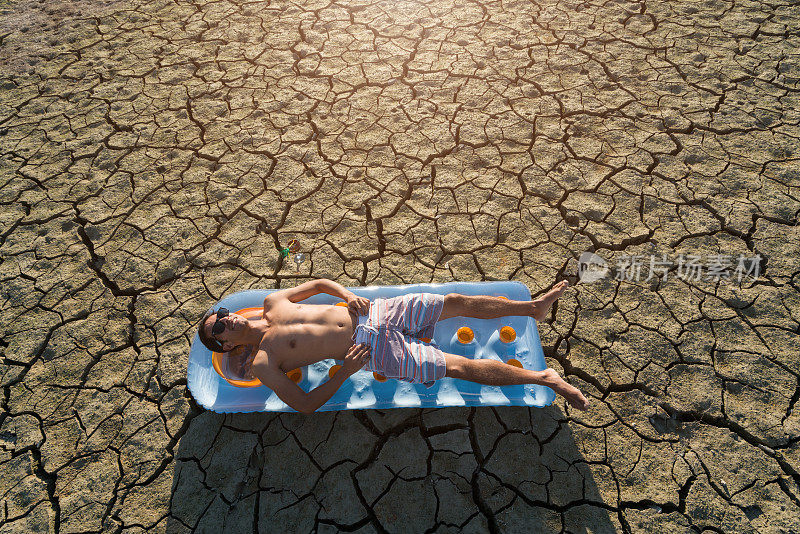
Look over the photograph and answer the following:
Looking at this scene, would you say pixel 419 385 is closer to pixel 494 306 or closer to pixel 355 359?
pixel 355 359

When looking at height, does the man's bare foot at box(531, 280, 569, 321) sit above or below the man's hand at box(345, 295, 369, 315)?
above

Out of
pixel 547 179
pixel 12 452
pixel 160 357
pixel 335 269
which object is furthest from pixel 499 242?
pixel 12 452

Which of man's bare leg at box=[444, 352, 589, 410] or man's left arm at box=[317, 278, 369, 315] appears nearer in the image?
man's bare leg at box=[444, 352, 589, 410]

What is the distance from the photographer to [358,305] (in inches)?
106

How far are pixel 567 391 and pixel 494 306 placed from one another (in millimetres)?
633

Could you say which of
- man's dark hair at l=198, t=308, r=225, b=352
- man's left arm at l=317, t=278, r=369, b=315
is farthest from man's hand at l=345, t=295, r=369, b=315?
man's dark hair at l=198, t=308, r=225, b=352

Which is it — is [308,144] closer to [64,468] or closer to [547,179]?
→ [547,179]

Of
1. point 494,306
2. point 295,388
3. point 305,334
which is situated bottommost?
point 295,388

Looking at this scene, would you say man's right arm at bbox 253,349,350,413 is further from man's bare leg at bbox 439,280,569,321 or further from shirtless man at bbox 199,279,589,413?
man's bare leg at bbox 439,280,569,321

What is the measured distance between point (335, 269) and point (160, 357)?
4.26ft

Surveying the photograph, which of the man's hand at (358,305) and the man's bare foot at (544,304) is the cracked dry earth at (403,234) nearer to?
the man's bare foot at (544,304)

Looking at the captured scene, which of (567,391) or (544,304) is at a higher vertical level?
(544,304)

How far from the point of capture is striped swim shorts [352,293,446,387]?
2.53 m

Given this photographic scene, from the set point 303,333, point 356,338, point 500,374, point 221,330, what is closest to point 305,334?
point 303,333
